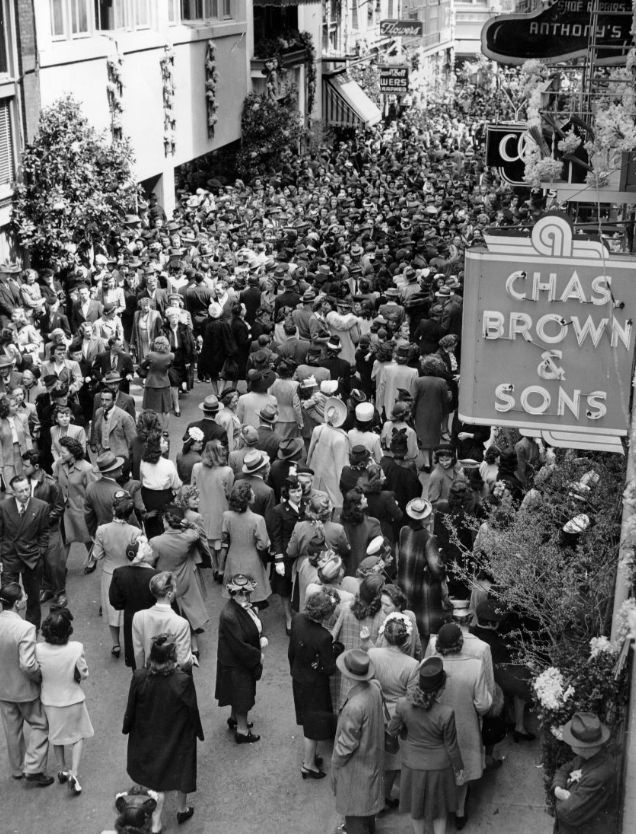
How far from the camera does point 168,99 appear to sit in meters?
29.2

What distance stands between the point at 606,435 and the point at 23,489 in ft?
16.8

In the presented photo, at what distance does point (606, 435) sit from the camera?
727 centimetres

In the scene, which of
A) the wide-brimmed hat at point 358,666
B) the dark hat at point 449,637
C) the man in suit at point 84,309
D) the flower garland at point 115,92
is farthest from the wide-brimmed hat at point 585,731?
the flower garland at point 115,92

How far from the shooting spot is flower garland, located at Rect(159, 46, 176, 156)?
1133 inches

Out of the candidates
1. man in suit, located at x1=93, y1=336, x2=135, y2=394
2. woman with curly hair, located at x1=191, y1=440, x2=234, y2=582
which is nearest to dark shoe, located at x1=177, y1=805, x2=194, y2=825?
woman with curly hair, located at x1=191, y1=440, x2=234, y2=582

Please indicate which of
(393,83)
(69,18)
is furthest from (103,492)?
(393,83)

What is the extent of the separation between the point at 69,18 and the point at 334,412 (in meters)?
14.7

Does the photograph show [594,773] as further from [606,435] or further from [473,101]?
[473,101]

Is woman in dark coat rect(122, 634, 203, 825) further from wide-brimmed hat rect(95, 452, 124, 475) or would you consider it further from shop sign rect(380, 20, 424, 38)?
shop sign rect(380, 20, 424, 38)

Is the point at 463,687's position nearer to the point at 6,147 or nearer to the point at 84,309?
the point at 84,309

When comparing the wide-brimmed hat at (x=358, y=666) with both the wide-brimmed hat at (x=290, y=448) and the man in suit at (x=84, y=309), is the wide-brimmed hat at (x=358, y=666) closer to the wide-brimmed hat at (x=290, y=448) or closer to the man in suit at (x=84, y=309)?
the wide-brimmed hat at (x=290, y=448)

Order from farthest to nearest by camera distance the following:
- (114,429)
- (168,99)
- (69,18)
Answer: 1. (168,99)
2. (69,18)
3. (114,429)

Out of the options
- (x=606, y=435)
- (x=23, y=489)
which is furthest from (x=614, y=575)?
(x=23, y=489)

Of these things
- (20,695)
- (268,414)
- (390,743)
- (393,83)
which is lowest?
(390,743)
